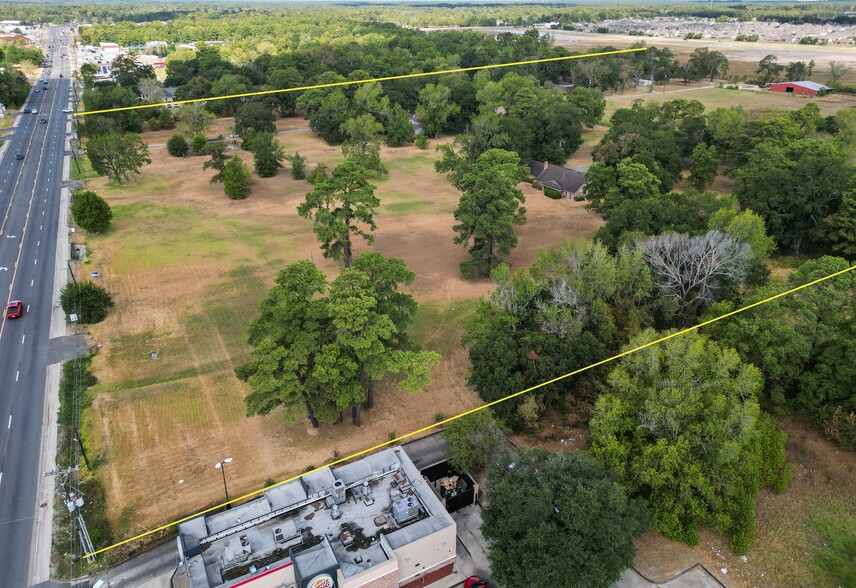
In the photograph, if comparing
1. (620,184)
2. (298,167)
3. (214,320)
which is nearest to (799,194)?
(620,184)

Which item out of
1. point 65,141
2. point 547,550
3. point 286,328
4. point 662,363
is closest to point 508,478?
point 547,550

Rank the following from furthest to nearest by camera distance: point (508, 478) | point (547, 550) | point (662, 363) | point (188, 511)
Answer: point (662, 363), point (188, 511), point (508, 478), point (547, 550)

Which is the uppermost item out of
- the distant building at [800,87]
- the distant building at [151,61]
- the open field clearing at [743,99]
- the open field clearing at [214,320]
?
the distant building at [151,61]

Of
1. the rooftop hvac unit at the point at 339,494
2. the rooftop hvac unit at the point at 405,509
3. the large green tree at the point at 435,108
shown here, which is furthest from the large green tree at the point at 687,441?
the large green tree at the point at 435,108

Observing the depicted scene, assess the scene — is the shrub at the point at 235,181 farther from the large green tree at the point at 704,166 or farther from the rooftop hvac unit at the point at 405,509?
the large green tree at the point at 704,166

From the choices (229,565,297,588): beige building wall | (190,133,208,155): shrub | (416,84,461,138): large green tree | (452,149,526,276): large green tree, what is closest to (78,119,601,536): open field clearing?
(452,149,526,276): large green tree

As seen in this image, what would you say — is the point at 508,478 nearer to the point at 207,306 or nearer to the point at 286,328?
the point at 286,328
